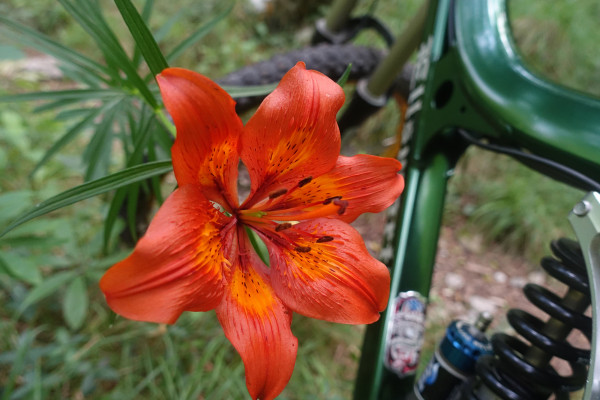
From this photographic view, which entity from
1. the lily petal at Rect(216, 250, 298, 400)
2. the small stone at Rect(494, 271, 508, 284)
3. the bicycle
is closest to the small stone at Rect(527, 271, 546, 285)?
the small stone at Rect(494, 271, 508, 284)

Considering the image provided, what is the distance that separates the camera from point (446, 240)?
91.7 inches

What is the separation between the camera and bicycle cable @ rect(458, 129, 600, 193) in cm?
54

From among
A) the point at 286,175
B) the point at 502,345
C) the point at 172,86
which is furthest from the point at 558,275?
the point at 172,86

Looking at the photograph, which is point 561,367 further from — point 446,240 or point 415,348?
point 446,240

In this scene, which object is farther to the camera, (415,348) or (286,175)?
(415,348)

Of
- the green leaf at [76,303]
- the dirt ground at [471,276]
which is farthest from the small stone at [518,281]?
the green leaf at [76,303]

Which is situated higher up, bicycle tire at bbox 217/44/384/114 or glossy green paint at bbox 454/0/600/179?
glossy green paint at bbox 454/0/600/179

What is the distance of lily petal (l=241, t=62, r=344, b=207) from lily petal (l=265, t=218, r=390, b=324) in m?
0.07

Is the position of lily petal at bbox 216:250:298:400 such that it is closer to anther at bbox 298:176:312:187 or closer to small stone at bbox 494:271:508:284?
anther at bbox 298:176:312:187

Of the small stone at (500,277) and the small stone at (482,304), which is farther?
the small stone at (500,277)

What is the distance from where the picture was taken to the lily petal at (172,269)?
33cm

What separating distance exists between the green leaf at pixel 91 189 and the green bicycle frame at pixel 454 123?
445 mm

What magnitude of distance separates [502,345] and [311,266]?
12.4 inches

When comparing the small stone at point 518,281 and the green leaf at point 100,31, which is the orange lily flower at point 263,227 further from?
the small stone at point 518,281
